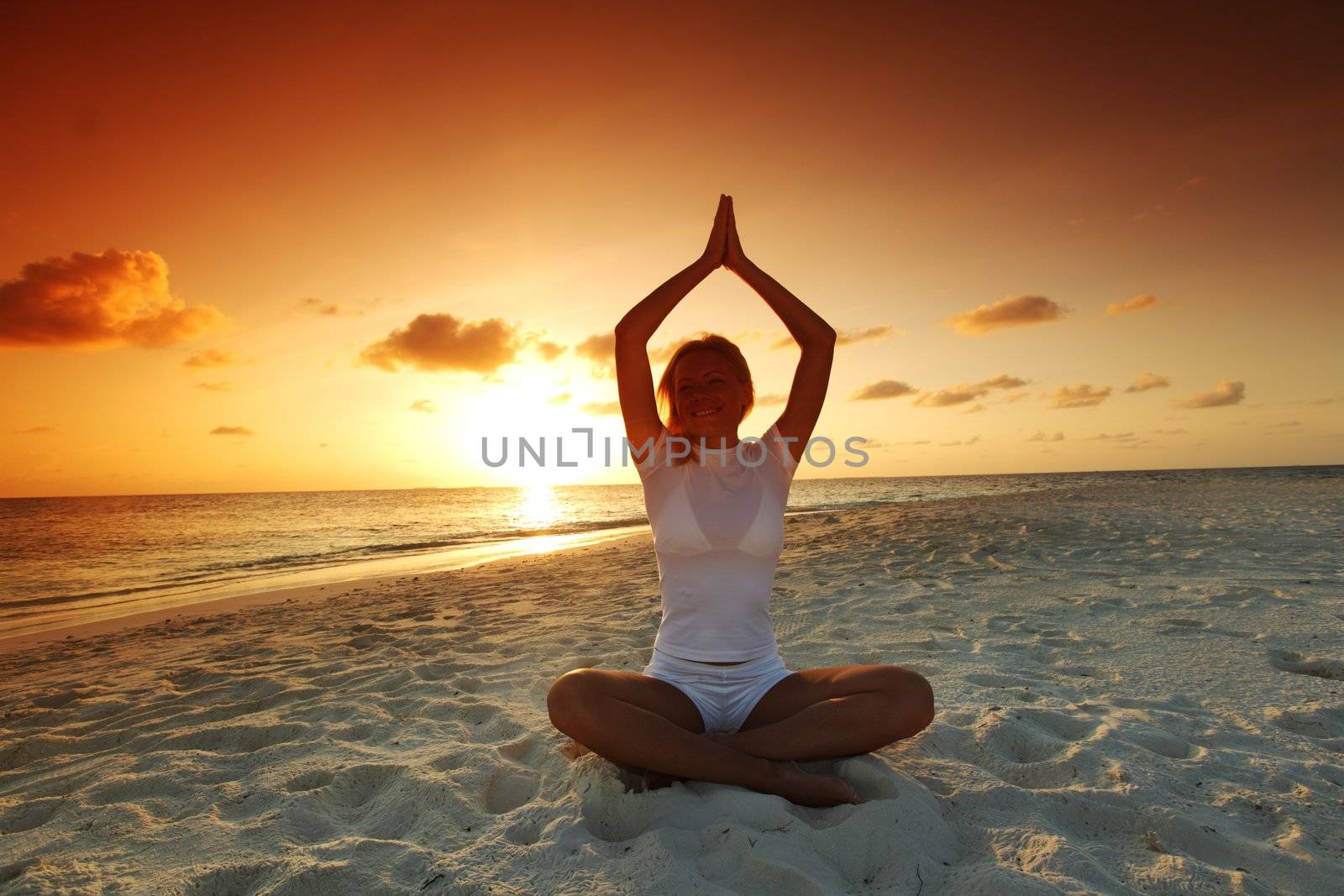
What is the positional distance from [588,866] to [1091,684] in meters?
2.78

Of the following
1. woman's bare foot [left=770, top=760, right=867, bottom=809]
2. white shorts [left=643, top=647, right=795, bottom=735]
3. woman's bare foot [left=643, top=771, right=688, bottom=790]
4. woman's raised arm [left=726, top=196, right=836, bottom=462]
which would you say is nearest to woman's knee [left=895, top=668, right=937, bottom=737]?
woman's bare foot [left=770, top=760, right=867, bottom=809]

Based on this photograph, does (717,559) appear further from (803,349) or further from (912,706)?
(803,349)

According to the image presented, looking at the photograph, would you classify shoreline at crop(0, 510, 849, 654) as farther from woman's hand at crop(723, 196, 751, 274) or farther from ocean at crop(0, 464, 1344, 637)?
woman's hand at crop(723, 196, 751, 274)

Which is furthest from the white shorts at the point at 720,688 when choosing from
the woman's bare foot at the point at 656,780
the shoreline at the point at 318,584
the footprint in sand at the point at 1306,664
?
the shoreline at the point at 318,584

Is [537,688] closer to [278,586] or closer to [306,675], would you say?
[306,675]

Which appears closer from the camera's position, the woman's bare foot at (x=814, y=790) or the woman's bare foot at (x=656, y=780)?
the woman's bare foot at (x=814, y=790)

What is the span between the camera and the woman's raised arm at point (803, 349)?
280 cm

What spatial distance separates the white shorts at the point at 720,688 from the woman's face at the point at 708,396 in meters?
0.91

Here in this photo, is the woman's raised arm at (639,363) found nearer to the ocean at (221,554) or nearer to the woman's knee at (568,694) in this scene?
the woman's knee at (568,694)

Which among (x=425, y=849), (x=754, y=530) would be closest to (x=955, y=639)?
(x=754, y=530)

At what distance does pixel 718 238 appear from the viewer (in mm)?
2959

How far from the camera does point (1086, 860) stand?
5.87 feet

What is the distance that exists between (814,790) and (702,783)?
43 centimetres

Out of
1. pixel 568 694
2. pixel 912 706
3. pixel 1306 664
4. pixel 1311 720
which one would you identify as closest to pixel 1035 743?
pixel 912 706
